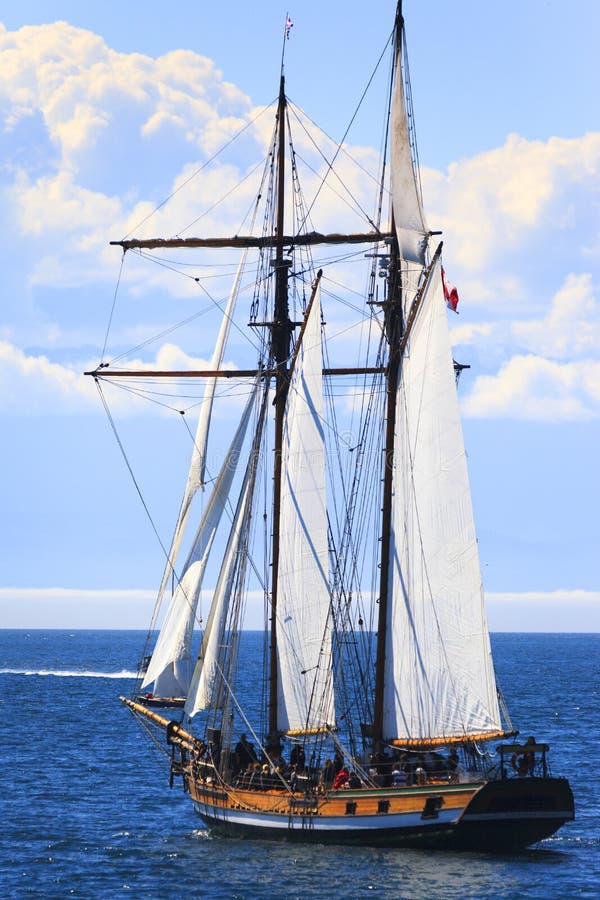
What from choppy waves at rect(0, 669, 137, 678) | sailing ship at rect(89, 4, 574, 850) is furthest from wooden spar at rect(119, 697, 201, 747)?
choppy waves at rect(0, 669, 137, 678)

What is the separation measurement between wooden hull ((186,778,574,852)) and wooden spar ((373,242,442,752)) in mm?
4172

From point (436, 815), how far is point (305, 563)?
34.4 ft

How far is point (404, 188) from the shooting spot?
52469 mm

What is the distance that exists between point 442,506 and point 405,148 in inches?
525

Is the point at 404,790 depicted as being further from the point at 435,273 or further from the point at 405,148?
the point at 405,148

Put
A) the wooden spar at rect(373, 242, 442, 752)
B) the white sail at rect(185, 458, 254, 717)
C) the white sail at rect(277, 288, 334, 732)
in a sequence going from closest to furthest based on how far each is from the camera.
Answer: the wooden spar at rect(373, 242, 442, 752), the white sail at rect(277, 288, 334, 732), the white sail at rect(185, 458, 254, 717)

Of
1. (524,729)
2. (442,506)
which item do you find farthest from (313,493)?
(524,729)

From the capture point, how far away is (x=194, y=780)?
2041 inches

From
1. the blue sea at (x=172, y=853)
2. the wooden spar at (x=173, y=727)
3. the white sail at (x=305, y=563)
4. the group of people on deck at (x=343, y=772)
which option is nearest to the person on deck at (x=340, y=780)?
the group of people on deck at (x=343, y=772)

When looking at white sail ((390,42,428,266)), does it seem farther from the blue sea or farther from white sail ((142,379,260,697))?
the blue sea

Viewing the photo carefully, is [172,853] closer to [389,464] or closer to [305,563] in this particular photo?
[305,563]

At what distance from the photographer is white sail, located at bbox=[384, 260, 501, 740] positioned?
47.7 m

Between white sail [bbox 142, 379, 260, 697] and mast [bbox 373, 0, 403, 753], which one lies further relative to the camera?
white sail [bbox 142, 379, 260, 697]

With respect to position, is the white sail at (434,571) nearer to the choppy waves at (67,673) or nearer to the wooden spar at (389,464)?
the wooden spar at (389,464)
